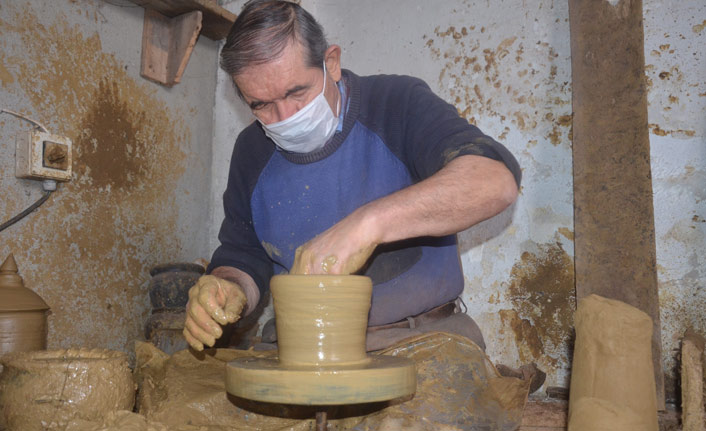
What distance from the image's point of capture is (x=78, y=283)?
2703 mm

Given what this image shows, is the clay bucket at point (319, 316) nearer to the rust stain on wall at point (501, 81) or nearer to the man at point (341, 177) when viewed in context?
the man at point (341, 177)

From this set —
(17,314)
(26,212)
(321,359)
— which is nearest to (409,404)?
(321,359)

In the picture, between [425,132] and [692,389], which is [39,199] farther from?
[692,389]

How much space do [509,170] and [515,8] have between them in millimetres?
1580

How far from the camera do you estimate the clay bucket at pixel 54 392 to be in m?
1.56

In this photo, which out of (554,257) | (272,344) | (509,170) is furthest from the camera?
(554,257)

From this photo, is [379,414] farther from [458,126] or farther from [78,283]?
[78,283]

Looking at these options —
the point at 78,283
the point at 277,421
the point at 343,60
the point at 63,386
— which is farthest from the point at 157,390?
the point at 343,60

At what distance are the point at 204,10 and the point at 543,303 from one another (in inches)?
97.8

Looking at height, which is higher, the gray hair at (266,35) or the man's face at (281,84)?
the gray hair at (266,35)

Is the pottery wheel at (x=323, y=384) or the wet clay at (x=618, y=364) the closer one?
the pottery wheel at (x=323, y=384)

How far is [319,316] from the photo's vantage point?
1417mm

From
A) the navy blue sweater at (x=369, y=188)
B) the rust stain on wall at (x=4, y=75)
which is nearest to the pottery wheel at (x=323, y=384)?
the navy blue sweater at (x=369, y=188)

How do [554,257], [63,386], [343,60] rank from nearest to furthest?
[63,386] < [554,257] < [343,60]
